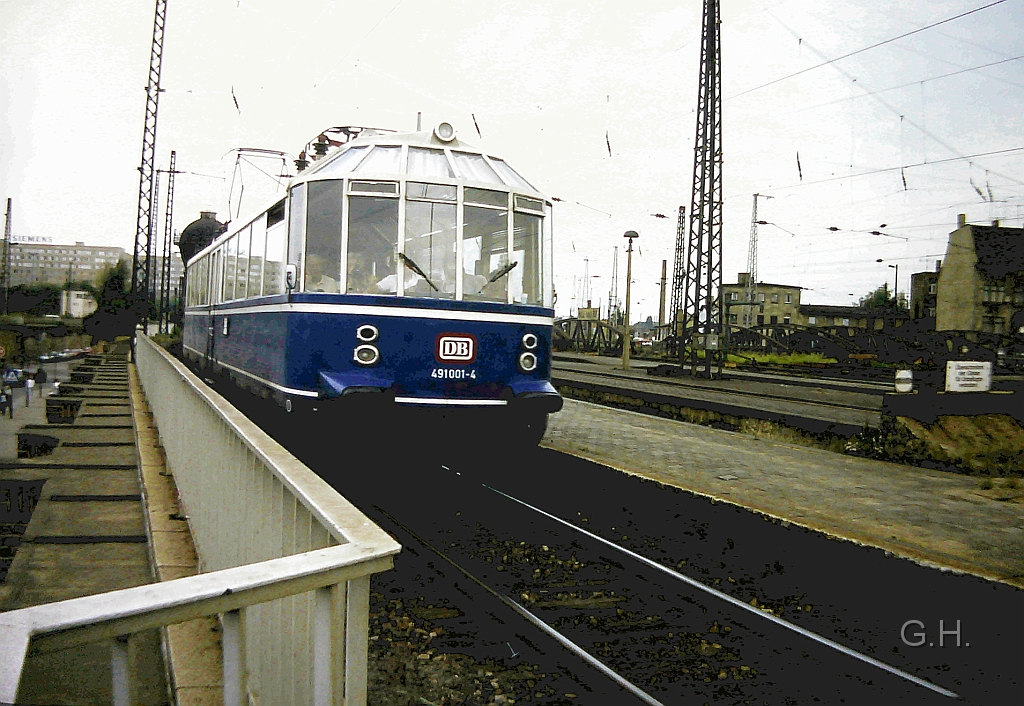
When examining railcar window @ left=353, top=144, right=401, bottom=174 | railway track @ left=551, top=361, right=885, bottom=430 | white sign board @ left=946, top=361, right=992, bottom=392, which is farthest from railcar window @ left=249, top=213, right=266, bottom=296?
white sign board @ left=946, top=361, right=992, bottom=392

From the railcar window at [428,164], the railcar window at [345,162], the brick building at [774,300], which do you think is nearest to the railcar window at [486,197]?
the railcar window at [428,164]

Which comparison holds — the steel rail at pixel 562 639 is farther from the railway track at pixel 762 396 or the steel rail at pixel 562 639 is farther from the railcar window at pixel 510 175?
the railway track at pixel 762 396

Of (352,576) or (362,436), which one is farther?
(362,436)

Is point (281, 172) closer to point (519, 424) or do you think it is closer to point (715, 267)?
point (715, 267)

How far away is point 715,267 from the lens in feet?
76.3

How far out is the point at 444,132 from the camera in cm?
877

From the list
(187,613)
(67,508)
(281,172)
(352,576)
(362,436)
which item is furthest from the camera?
(281,172)

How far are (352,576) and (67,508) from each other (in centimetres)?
617

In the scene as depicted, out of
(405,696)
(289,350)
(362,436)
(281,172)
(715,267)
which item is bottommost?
(405,696)

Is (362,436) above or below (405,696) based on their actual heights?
above

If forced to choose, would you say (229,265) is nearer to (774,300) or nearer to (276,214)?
(276,214)

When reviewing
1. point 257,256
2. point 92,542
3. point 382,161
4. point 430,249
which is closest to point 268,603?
point 92,542

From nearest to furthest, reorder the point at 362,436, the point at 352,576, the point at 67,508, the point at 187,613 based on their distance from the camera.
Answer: the point at 187,613, the point at 352,576, the point at 67,508, the point at 362,436

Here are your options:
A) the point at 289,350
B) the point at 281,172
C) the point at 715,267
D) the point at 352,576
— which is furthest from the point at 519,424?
the point at 715,267
